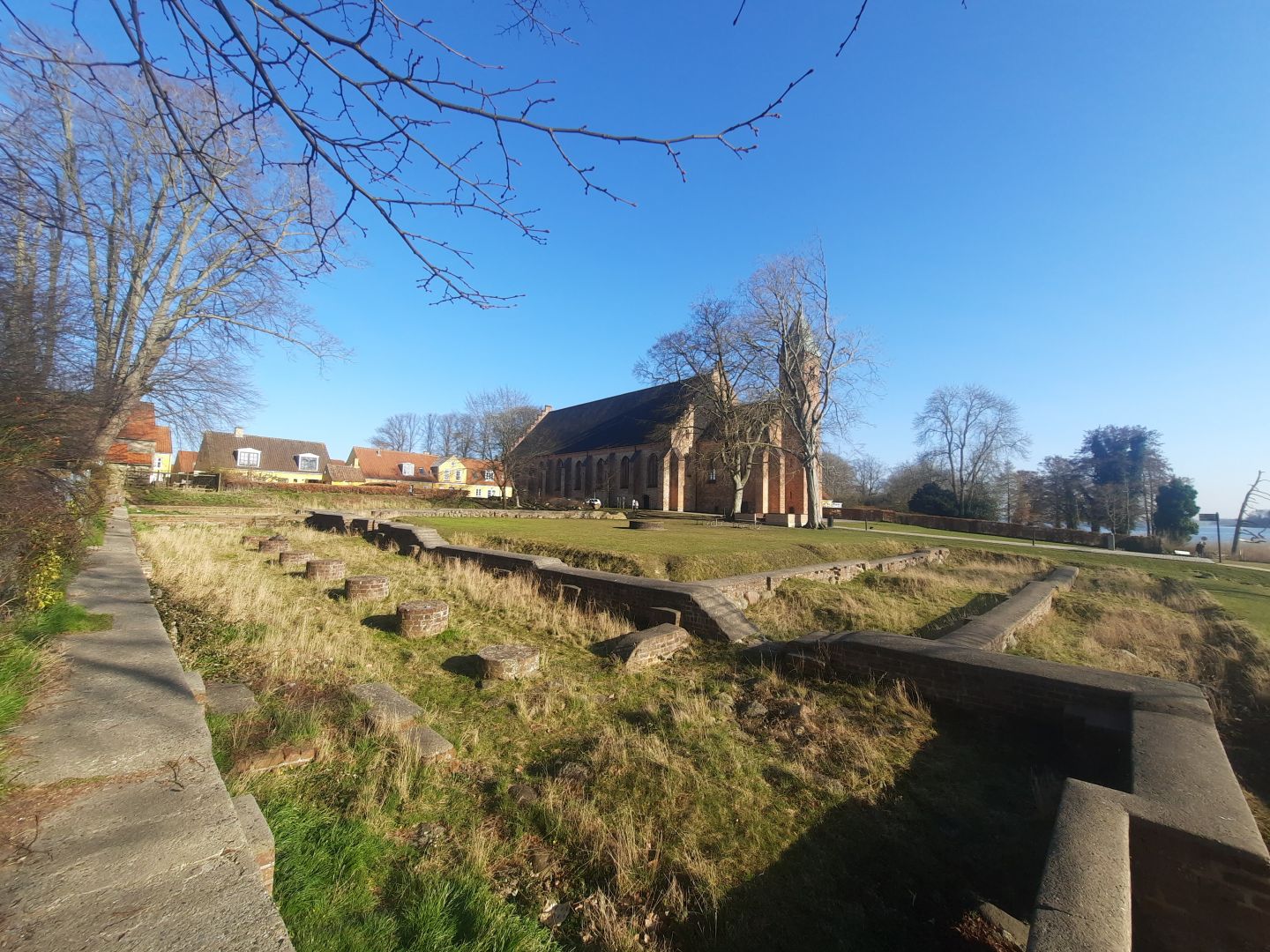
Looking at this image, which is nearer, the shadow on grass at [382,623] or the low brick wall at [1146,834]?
the low brick wall at [1146,834]

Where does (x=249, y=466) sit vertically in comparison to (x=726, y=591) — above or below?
above

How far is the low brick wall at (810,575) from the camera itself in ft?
34.2

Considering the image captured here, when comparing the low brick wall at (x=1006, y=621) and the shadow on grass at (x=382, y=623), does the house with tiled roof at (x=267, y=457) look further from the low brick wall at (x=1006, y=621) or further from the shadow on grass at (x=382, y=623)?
the low brick wall at (x=1006, y=621)

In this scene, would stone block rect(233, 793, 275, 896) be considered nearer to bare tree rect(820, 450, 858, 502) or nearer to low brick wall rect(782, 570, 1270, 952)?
low brick wall rect(782, 570, 1270, 952)

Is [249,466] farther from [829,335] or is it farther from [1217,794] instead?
[1217,794]

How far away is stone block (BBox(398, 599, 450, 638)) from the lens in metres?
7.29

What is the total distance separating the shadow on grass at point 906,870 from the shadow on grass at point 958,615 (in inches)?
174

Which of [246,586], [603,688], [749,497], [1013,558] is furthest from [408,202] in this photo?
[749,497]

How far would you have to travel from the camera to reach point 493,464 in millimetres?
41344

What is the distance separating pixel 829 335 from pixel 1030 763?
988 inches

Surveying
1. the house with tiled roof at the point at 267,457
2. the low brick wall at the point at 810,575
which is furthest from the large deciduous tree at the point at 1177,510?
the house with tiled roof at the point at 267,457

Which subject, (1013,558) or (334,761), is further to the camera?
(1013,558)

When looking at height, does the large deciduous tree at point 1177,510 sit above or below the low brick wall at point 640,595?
above

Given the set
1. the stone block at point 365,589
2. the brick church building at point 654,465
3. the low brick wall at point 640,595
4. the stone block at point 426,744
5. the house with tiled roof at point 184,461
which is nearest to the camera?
the stone block at point 426,744
